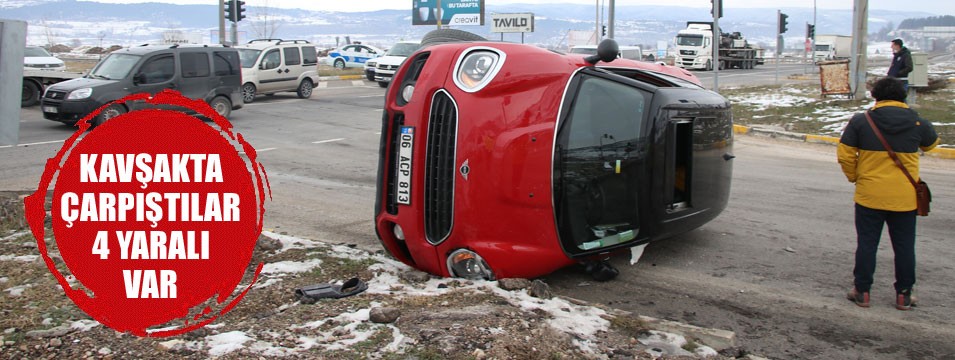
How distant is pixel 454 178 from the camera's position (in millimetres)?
5348

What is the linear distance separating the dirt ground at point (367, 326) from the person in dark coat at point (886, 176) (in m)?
1.63

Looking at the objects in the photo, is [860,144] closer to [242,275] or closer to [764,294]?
[764,294]

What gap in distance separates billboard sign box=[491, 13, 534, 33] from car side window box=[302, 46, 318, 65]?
42.3 feet

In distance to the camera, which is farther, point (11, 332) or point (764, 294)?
point (764, 294)

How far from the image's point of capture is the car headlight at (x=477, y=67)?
5.37 metres

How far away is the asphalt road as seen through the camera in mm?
5133

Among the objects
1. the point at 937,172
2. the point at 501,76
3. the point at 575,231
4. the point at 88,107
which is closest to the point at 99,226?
the point at 501,76

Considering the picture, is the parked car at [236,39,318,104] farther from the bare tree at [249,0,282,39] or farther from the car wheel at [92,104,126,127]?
the bare tree at [249,0,282,39]

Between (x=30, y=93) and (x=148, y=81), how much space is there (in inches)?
199

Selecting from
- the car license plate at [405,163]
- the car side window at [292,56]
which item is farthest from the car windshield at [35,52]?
the car license plate at [405,163]

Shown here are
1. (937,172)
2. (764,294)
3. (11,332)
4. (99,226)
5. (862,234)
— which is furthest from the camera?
(937,172)

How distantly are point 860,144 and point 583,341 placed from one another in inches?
98.2

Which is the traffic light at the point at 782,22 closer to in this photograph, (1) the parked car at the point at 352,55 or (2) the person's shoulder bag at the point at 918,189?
(1) the parked car at the point at 352,55

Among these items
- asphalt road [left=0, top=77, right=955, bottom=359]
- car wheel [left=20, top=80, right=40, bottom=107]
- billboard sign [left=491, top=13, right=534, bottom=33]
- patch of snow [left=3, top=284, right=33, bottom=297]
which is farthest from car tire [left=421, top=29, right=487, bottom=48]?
billboard sign [left=491, top=13, right=534, bottom=33]
